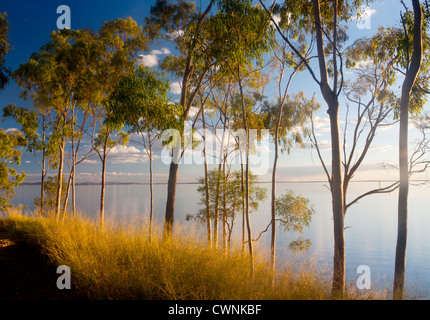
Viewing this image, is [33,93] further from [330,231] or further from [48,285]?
[330,231]

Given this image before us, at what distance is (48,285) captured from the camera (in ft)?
15.9

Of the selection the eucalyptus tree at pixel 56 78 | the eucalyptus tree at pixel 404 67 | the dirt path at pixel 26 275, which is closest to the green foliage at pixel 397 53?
the eucalyptus tree at pixel 404 67

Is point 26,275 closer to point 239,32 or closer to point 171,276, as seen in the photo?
point 171,276

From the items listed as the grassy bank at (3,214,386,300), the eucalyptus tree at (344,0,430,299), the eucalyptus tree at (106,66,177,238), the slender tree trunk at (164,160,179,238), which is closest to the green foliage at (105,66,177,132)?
the eucalyptus tree at (106,66,177,238)

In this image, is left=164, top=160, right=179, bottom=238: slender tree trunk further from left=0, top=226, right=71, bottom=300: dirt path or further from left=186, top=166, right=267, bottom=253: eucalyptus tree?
left=186, top=166, right=267, bottom=253: eucalyptus tree

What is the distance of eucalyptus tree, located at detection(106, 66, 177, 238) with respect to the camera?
25.8ft

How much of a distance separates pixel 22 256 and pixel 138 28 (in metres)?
11.3

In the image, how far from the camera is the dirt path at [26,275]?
4.45m

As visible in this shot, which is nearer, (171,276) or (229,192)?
(171,276)

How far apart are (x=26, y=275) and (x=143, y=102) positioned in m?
5.19

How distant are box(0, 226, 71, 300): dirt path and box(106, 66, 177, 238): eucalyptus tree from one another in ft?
14.2

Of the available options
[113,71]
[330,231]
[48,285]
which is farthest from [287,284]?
[330,231]

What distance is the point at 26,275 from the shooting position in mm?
5367

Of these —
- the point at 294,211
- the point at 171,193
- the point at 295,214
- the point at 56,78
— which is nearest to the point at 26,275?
the point at 171,193
